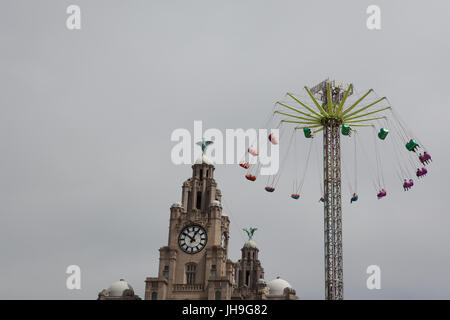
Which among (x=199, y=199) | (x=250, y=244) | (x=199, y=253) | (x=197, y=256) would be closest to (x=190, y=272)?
(x=197, y=256)

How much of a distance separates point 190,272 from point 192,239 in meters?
6.87

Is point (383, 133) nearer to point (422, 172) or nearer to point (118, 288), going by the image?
point (422, 172)

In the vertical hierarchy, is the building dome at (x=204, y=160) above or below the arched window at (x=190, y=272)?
above

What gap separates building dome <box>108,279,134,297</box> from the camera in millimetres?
128625

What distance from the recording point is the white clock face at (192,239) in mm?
127250

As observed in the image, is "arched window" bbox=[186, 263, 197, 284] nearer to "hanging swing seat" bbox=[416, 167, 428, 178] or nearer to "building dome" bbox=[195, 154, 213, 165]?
"building dome" bbox=[195, 154, 213, 165]

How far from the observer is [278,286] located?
138 metres

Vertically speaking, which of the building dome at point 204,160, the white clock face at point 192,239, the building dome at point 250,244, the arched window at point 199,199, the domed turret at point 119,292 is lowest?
the domed turret at point 119,292

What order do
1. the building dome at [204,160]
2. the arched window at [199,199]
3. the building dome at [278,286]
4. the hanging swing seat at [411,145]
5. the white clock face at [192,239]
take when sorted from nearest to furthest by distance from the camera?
1. the hanging swing seat at [411,145]
2. the white clock face at [192,239]
3. the arched window at [199,199]
4. the building dome at [278,286]
5. the building dome at [204,160]

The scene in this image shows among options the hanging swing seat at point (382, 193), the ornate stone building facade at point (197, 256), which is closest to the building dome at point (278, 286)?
the ornate stone building facade at point (197, 256)

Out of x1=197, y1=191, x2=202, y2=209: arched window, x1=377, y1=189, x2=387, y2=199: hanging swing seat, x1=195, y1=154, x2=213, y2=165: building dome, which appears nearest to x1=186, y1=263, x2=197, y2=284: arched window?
x1=197, y1=191, x2=202, y2=209: arched window

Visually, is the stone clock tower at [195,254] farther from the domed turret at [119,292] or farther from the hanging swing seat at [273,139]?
the hanging swing seat at [273,139]
